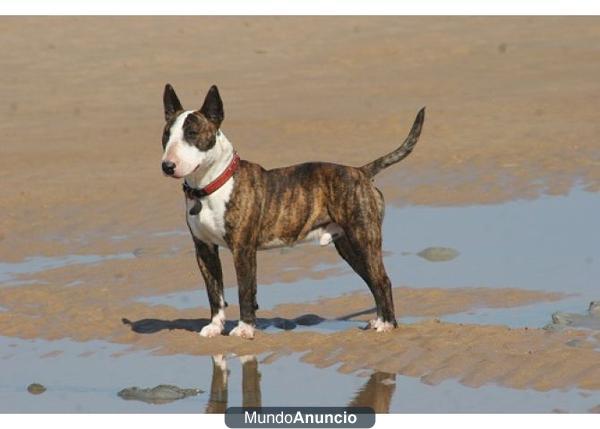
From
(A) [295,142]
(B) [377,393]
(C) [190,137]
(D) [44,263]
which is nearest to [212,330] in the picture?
(C) [190,137]

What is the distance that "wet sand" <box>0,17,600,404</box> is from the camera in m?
13.3

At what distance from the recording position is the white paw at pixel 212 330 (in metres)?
13.6

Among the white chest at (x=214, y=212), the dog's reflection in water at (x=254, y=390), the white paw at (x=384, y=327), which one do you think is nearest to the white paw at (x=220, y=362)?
the dog's reflection in water at (x=254, y=390)

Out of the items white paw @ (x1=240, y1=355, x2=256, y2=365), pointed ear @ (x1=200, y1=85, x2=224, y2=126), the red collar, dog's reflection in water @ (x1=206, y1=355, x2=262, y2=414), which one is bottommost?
dog's reflection in water @ (x1=206, y1=355, x2=262, y2=414)

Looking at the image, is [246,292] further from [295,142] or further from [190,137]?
[295,142]

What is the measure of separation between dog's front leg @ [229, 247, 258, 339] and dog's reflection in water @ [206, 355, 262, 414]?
0.46 metres

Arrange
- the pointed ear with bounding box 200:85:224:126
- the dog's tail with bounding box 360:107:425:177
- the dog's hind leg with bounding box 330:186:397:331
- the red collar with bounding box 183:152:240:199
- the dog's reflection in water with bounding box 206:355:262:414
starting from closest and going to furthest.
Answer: the dog's reflection in water with bounding box 206:355:262:414
the pointed ear with bounding box 200:85:224:126
the red collar with bounding box 183:152:240:199
the dog's hind leg with bounding box 330:186:397:331
the dog's tail with bounding box 360:107:425:177

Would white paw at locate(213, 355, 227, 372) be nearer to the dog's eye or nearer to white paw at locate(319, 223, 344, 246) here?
white paw at locate(319, 223, 344, 246)

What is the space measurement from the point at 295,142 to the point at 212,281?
45.6 feet

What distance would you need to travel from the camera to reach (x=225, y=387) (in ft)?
39.6

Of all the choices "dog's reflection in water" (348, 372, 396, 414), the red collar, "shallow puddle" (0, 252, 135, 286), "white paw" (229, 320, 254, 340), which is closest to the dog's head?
the red collar

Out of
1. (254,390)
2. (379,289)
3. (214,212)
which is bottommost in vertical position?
(254,390)

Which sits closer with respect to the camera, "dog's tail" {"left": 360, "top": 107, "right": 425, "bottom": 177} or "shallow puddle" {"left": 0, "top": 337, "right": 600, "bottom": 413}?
"shallow puddle" {"left": 0, "top": 337, "right": 600, "bottom": 413}

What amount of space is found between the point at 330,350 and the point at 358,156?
43.1 feet
